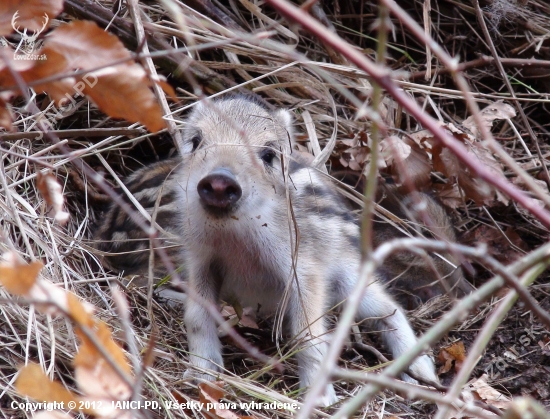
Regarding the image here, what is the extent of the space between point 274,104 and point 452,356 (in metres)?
2.18

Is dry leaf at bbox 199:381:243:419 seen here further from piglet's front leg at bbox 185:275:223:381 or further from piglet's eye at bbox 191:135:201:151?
piglet's eye at bbox 191:135:201:151

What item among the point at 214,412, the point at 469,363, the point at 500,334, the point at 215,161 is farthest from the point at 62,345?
the point at 500,334

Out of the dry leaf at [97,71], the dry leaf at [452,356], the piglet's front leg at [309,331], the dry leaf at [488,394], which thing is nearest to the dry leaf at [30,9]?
the dry leaf at [97,71]

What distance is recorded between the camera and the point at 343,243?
172 inches

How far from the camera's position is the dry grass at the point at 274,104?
326 centimetres

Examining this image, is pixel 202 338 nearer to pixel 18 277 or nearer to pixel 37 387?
pixel 37 387

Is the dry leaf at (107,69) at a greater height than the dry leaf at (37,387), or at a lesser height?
greater

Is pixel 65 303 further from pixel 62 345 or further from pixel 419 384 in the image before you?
pixel 419 384

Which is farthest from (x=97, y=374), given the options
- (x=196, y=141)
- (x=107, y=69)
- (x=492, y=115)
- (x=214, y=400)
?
(x=492, y=115)

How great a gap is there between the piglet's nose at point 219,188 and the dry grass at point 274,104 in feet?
1.58

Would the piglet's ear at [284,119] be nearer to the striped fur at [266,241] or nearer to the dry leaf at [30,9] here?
the striped fur at [266,241]

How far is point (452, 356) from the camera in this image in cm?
404

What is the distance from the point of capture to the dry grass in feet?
10.7

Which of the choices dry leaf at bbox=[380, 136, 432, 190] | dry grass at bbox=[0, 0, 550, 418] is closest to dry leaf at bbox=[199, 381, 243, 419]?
dry grass at bbox=[0, 0, 550, 418]
